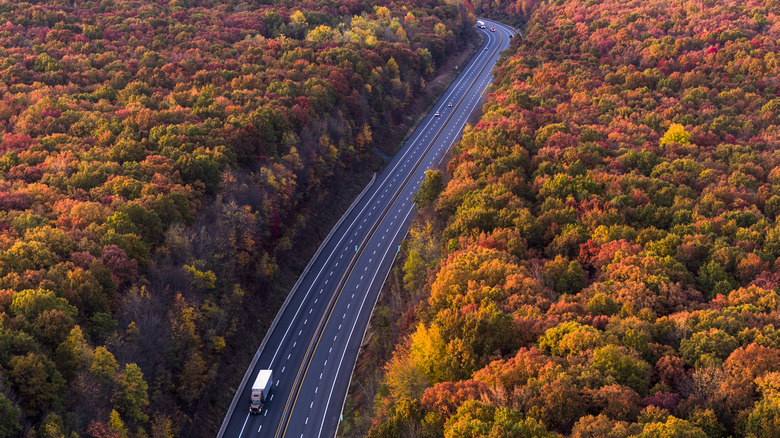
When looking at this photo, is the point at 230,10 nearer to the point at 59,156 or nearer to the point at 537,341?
the point at 59,156

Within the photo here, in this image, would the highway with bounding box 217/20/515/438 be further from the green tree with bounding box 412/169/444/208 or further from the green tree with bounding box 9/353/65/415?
the green tree with bounding box 9/353/65/415

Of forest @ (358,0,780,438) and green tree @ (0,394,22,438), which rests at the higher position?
green tree @ (0,394,22,438)

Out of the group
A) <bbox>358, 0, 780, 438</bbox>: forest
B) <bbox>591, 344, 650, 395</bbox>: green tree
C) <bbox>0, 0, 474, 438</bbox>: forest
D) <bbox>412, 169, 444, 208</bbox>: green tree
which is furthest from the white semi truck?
<bbox>591, 344, 650, 395</bbox>: green tree

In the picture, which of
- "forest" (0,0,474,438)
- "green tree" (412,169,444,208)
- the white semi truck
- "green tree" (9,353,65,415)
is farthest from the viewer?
"green tree" (412,169,444,208)

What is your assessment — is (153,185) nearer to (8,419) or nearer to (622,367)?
(8,419)

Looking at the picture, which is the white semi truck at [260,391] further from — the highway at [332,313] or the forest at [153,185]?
the forest at [153,185]

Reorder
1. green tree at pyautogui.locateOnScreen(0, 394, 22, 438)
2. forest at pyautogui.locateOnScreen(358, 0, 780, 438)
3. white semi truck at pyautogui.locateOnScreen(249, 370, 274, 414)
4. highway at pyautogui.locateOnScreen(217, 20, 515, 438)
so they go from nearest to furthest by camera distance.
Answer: forest at pyautogui.locateOnScreen(358, 0, 780, 438) → green tree at pyautogui.locateOnScreen(0, 394, 22, 438) → white semi truck at pyautogui.locateOnScreen(249, 370, 274, 414) → highway at pyautogui.locateOnScreen(217, 20, 515, 438)

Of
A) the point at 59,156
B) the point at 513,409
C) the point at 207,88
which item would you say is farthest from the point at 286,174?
the point at 513,409
